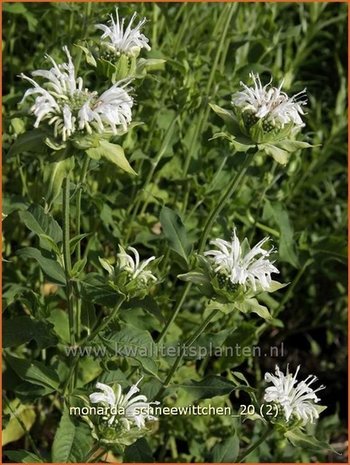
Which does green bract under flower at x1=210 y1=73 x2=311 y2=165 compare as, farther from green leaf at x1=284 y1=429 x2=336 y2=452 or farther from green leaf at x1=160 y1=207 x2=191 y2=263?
green leaf at x1=284 y1=429 x2=336 y2=452

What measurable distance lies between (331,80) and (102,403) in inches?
Answer: 80.5

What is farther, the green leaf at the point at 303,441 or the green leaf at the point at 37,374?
the green leaf at the point at 37,374

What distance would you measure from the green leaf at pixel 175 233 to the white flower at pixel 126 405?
248 mm

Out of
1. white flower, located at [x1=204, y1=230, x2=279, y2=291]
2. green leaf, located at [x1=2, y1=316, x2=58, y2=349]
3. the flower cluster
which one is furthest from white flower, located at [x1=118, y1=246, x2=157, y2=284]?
green leaf, located at [x1=2, y1=316, x2=58, y2=349]

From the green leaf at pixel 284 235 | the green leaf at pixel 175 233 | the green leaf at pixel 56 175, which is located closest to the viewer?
the green leaf at pixel 56 175

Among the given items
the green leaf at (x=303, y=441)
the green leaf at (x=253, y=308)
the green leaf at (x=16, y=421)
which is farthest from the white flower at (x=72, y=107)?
the green leaf at (x=16, y=421)

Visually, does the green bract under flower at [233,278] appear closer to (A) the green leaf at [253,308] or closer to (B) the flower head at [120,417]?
(A) the green leaf at [253,308]

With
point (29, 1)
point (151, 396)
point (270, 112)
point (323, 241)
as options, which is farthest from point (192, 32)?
point (151, 396)

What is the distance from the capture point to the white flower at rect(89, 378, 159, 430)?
1.33 m

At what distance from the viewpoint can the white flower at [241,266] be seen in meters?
1.30

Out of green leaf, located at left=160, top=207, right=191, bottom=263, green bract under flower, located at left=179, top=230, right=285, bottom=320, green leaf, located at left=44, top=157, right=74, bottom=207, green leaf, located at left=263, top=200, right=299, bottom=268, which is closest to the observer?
green leaf, located at left=44, top=157, right=74, bottom=207

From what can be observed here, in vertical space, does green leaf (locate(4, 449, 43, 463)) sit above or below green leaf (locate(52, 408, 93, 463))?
below

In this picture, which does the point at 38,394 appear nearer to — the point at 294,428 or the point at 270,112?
the point at 294,428

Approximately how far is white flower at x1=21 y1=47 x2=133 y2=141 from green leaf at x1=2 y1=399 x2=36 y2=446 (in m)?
0.75
